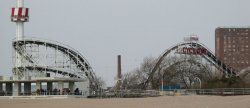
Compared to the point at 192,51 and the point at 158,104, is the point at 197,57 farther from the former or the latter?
the point at 158,104

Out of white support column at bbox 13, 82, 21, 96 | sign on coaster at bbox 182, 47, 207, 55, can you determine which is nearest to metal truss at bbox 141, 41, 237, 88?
sign on coaster at bbox 182, 47, 207, 55

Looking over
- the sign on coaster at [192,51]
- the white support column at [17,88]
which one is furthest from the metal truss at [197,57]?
the white support column at [17,88]

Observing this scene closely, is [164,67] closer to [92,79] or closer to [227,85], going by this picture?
[92,79]

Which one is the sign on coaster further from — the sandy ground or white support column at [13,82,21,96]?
the sandy ground

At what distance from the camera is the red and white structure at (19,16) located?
92.1 metres

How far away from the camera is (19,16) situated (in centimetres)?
9219

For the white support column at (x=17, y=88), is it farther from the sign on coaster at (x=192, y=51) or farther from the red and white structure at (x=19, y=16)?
the sign on coaster at (x=192, y=51)

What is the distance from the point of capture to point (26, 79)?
7488cm

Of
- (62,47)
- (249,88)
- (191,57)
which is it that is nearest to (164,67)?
(191,57)

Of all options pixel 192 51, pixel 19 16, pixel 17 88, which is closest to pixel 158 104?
pixel 17 88

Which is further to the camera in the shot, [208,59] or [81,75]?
[208,59]

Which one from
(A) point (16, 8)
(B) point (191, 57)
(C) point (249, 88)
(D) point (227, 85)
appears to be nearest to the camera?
(C) point (249, 88)

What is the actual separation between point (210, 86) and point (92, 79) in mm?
21622

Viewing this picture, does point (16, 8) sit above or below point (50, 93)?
above
